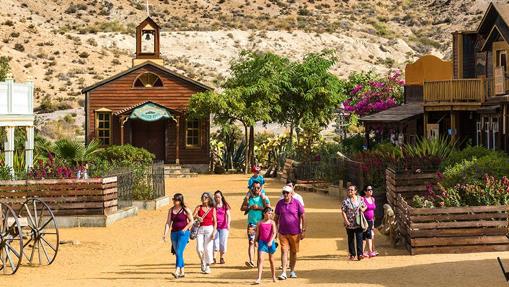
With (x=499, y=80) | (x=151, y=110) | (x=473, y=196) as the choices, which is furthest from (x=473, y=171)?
(x=151, y=110)

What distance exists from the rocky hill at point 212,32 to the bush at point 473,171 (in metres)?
55.8

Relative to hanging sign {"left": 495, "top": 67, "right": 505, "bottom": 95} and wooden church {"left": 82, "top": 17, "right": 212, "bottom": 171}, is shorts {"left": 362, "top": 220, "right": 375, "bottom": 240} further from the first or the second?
wooden church {"left": 82, "top": 17, "right": 212, "bottom": 171}

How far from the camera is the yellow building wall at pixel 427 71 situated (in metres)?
47.9

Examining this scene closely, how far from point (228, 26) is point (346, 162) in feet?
237

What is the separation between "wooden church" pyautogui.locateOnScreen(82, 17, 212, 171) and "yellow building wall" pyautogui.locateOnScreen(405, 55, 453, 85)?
35.4 feet

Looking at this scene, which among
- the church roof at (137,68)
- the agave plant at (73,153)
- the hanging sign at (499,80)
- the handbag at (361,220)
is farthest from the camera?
the church roof at (137,68)

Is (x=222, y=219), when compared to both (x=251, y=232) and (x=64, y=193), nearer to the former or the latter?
(x=251, y=232)

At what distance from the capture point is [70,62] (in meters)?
85.2

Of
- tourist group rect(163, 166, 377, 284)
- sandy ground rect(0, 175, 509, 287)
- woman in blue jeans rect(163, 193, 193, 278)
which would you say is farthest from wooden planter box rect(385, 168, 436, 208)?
woman in blue jeans rect(163, 193, 193, 278)

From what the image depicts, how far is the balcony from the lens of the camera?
36844mm

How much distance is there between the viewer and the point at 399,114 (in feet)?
142

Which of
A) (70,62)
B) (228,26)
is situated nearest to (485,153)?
(70,62)

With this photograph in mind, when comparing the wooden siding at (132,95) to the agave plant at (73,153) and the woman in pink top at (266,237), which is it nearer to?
the agave plant at (73,153)

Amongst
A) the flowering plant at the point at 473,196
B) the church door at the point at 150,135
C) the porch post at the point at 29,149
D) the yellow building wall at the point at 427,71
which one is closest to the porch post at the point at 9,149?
the porch post at the point at 29,149
